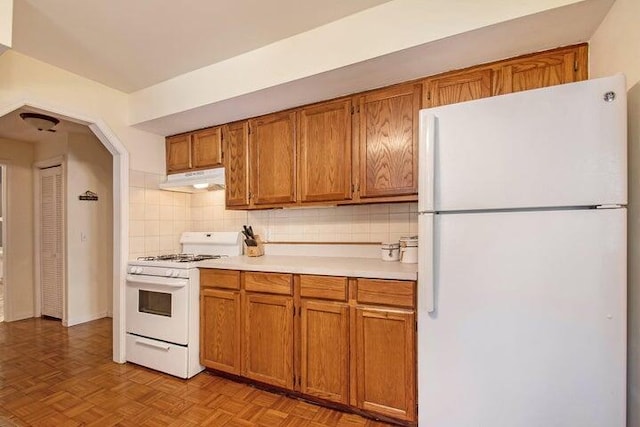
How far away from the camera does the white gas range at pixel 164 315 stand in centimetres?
233

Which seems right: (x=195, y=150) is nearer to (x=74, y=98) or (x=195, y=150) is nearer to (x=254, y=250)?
(x=74, y=98)

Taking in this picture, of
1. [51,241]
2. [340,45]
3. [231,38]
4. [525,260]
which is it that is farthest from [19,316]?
[525,260]

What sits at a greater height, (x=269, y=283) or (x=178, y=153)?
(x=178, y=153)

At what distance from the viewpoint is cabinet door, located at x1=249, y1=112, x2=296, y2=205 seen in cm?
238

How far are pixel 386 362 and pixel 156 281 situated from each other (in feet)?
6.05

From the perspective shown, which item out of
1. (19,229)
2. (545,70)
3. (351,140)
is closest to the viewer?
(545,70)

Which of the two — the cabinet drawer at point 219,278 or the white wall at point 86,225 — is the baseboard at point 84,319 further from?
the cabinet drawer at point 219,278

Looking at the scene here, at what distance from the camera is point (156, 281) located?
2438 mm

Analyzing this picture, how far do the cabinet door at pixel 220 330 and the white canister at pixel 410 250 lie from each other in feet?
3.99

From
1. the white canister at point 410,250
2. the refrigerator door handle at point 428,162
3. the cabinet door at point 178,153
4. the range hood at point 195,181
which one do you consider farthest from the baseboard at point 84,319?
the refrigerator door handle at point 428,162

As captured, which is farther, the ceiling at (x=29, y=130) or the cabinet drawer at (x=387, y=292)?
the ceiling at (x=29, y=130)

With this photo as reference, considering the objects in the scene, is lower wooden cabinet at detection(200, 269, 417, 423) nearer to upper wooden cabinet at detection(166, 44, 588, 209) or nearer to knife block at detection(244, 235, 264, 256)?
knife block at detection(244, 235, 264, 256)

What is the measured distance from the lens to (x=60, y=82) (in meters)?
2.28

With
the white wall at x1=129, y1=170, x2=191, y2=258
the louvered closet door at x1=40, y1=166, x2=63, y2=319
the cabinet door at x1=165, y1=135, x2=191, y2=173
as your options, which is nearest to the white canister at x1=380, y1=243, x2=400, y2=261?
the cabinet door at x1=165, y1=135, x2=191, y2=173
